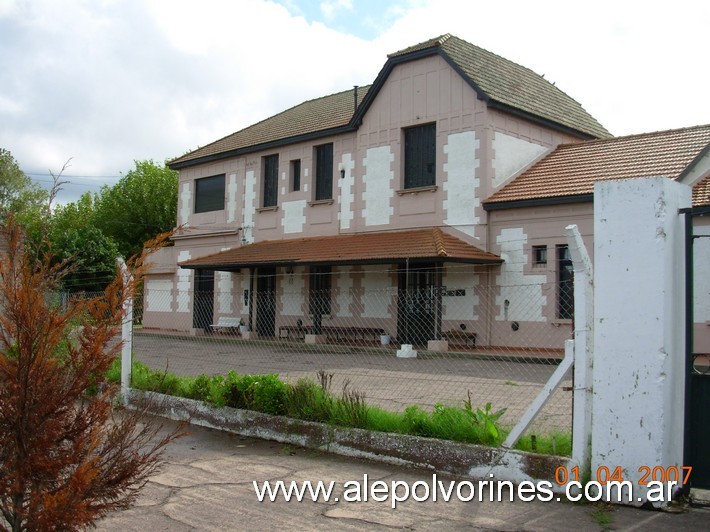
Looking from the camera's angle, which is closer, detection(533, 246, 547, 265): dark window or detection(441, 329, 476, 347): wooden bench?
detection(533, 246, 547, 265): dark window

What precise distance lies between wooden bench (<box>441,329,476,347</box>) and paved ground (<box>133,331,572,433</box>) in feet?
13.5

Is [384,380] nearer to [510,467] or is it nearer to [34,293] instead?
[510,467]

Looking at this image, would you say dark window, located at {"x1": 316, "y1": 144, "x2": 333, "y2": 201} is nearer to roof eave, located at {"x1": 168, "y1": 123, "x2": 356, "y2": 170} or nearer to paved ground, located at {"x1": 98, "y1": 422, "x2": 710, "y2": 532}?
roof eave, located at {"x1": 168, "y1": 123, "x2": 356, "y2": 170}

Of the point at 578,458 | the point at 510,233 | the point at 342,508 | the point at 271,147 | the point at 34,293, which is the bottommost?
the point at 342,508

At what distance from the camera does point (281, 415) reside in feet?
24.7

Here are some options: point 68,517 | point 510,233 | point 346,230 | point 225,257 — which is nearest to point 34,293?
point 68,517

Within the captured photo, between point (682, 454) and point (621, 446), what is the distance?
435 mm

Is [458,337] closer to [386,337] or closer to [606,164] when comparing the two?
[386,337]

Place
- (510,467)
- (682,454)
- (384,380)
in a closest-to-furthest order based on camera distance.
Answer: (682,454) < (510,467) < (384,380)

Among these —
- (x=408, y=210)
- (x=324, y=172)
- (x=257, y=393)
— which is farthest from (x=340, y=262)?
(x=257, y=393)

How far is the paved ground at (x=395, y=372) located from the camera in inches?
368

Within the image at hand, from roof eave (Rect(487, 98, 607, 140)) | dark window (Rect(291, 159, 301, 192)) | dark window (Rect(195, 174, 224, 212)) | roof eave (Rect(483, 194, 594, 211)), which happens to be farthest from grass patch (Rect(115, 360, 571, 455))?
dark window (Rect(195, 174, 224, 212))

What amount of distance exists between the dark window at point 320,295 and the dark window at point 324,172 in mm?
2516

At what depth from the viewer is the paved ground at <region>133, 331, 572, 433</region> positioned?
9.34 metres
